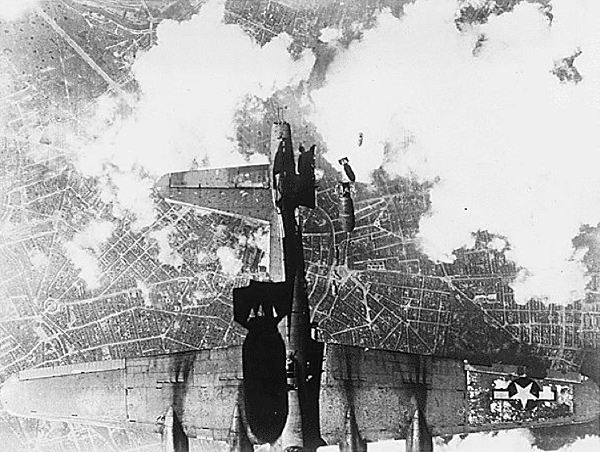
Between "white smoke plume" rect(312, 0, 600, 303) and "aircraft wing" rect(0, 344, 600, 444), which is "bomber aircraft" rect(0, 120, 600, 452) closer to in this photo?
"aircraft wing" rect(0, 344, 600, 444)

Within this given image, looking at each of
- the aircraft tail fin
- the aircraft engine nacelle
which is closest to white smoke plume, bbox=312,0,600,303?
the aircraft engine nacelle

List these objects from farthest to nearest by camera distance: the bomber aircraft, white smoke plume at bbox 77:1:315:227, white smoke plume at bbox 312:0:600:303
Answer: white smoke plume at bbox 77:1:315:227
white smoke plume at bbox 312:0:600:303
the bomber aircraft

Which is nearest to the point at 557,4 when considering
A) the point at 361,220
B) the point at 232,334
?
the point at 361,220

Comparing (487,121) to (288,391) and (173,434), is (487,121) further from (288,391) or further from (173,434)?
(173,434)

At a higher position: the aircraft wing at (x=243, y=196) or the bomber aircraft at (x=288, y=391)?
the aircraft wing at (x=243, y=196)

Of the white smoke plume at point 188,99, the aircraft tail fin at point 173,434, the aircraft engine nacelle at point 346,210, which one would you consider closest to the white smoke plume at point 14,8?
the white smoke plume at point 188,99

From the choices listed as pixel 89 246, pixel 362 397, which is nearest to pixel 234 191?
pixel 89 246

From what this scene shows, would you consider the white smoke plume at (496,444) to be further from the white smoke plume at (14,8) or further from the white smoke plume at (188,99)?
the white smoke plume at (14,8)
